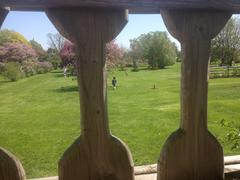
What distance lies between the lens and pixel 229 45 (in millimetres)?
28453

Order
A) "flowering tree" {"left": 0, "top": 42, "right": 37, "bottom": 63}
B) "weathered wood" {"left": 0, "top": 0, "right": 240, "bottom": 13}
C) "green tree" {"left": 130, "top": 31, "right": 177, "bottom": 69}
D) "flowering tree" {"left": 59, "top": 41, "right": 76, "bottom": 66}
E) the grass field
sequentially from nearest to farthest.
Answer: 1. "weathered wood" {"left": 0, "top": 0, "right": 240, "bottom": 13}
2. the grass field
3. "flowering tree" {"left": 59, "top": 41, "right": 76, "bottom": 66}
4. "flowering tree" {"left": 0, "top": 42, "right": 37, "bottom": 63}
5. "green tree" {"left": 130, "top": 31, "right": 177, "bottom": 69}

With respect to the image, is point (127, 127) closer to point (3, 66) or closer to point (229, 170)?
point (229, 170)

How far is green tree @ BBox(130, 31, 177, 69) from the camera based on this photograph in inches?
1549

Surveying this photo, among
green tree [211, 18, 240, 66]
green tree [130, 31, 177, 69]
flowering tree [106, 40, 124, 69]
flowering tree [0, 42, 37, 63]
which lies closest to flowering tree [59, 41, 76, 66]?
flowering tree [106, 40, 124, 69]

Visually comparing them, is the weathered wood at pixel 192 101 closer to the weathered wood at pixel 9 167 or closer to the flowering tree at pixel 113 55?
the weathered wood at pixel 9 167

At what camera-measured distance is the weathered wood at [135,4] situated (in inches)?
45.6

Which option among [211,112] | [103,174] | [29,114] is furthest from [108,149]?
[29,114]

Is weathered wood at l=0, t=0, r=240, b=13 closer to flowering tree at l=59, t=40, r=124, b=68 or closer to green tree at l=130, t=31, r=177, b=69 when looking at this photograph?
flowering tree at l=59, t=40, r=124, b=68

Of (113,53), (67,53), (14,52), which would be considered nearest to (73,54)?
(67,53)

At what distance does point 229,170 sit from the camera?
1662 millimetres

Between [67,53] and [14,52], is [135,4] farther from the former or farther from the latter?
[14,52]

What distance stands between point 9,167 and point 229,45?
2936 cm

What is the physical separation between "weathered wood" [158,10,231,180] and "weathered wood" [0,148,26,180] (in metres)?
0.62

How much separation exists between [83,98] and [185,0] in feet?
1.85
